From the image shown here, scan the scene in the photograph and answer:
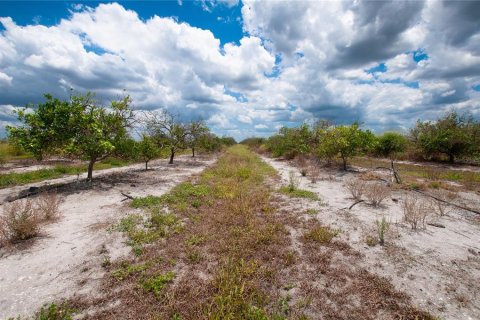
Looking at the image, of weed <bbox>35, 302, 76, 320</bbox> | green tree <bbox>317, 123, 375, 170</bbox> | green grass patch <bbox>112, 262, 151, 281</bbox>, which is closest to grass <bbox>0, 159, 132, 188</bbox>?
green grass patch <bbox>112, 262, 151, 281</bbox>

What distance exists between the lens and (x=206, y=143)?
3316 centimetres

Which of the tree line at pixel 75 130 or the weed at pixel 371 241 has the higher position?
the tree line at pixel 75 130

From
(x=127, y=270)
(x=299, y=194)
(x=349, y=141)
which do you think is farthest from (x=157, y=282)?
(x=349, y=141)

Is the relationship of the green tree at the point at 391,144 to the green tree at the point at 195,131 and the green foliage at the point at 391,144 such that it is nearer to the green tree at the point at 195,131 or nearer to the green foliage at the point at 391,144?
the green foliage at the point at 391,144

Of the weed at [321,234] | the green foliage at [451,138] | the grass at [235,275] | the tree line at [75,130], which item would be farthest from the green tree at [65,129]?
the green foliage at [451,138]

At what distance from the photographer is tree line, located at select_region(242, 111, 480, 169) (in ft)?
62.8

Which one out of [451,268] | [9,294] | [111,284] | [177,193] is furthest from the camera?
[177,193]

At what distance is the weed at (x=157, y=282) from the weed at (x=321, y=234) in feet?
12.5

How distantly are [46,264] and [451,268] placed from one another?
8905 millimetres

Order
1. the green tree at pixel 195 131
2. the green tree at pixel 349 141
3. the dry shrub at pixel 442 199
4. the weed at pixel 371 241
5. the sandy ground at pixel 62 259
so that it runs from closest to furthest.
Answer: the sandy ground at pixel 62 259 < the weed at pixel 371 241 < the dry shrub at pixel 442 199 < the green tree at pixel 349 141 < the green tree at pixel 195 131

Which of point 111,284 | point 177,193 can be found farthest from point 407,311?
point 177,193

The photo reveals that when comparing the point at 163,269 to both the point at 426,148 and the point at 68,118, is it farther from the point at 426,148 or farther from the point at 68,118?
the point at 426,148

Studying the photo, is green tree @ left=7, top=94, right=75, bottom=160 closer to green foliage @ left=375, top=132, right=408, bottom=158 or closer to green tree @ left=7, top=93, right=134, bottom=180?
green tree @ left=7, top=93, right=134, bottom=180

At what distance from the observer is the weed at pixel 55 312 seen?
11.9 feet
